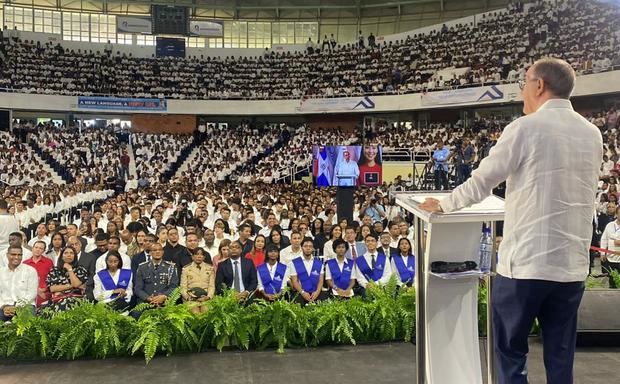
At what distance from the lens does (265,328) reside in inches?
204

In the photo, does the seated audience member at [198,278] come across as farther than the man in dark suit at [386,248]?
No

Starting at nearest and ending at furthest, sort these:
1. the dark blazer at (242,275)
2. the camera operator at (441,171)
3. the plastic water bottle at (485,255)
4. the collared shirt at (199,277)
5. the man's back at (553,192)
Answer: the man's back at (553,192)
the plastic water bottle at (485,255)
the collared shirt at (199,277)
the dark blazer at (242,275)
the camera operator at (441,171)

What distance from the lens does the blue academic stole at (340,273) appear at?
663 centimetres

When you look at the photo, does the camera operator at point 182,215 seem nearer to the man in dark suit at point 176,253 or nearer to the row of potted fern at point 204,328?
the man in dark suit at point 176,253

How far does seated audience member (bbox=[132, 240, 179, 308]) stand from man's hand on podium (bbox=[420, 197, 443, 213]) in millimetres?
3981

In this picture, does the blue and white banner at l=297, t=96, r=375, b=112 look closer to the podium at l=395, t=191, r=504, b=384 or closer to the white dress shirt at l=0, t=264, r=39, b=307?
the white dress shirt at l=0, t=264, r=39, b=307

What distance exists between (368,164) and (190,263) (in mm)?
5470

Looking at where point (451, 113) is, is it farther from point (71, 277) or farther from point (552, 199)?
point (552, 199)

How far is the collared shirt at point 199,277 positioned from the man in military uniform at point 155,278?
0.10m

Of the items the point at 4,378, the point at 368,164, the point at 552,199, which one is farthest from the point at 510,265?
the point at 368,164

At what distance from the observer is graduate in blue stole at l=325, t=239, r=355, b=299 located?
21.7 feet

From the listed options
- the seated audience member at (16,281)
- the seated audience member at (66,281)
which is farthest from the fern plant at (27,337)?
the seated audience member at (66,281)

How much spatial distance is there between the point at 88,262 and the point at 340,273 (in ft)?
9.75

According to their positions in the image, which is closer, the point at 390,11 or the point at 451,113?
the point at 451,113
